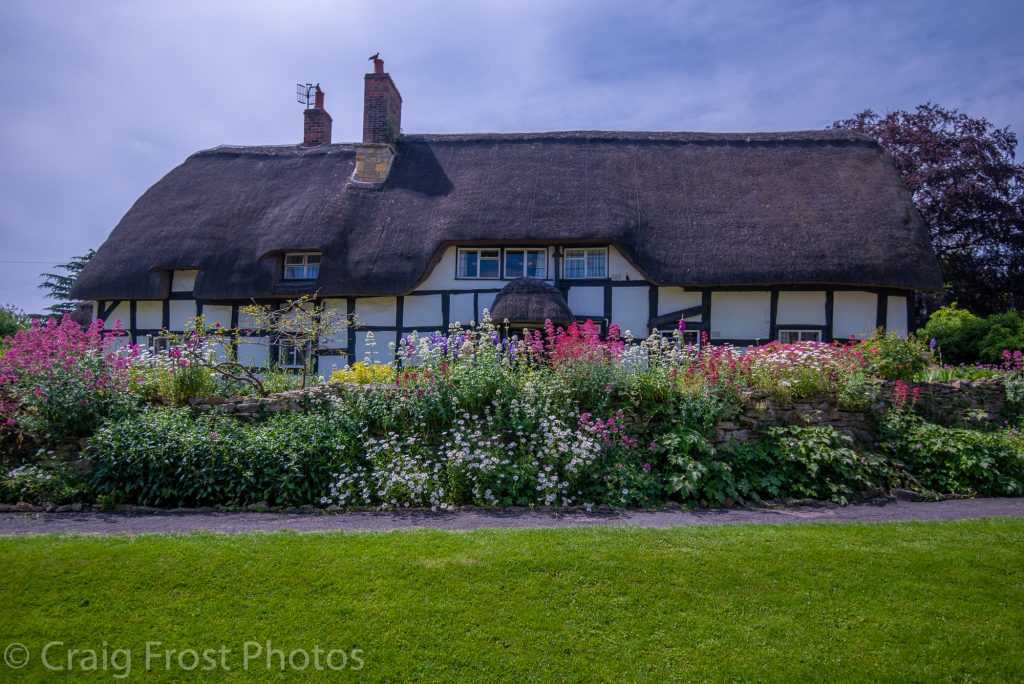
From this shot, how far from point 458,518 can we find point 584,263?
8497 millimetres

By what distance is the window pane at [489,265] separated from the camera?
13.5m

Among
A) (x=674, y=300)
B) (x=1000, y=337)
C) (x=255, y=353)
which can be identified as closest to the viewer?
(x=1000, y=337)

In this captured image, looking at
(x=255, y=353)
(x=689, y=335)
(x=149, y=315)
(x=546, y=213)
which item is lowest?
(x=255, y=353)

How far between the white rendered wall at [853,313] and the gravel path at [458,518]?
670cm

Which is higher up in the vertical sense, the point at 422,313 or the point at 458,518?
the point at 422,313

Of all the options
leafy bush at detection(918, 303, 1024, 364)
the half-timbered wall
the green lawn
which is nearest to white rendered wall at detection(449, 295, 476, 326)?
the half-timbered wall

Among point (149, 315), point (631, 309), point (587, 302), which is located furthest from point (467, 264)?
point (149, 315)

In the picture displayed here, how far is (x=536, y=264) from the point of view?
1349cm

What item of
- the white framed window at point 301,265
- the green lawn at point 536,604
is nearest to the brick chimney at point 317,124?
the white framed window at point 301,265

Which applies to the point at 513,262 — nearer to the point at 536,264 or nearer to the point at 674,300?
the point at 536,264

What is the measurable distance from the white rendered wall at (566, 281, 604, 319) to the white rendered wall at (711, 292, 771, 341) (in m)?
2.30

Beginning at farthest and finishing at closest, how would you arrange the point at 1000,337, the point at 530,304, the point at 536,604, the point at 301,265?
the point at 301,265
the point at 1000,337
the point at 530,304
the point at 536,604

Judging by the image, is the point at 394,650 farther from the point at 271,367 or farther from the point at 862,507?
the point at 271,367

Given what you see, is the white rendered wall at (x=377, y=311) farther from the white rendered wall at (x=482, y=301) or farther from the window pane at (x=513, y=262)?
the window pane at (x=513, y=262)
